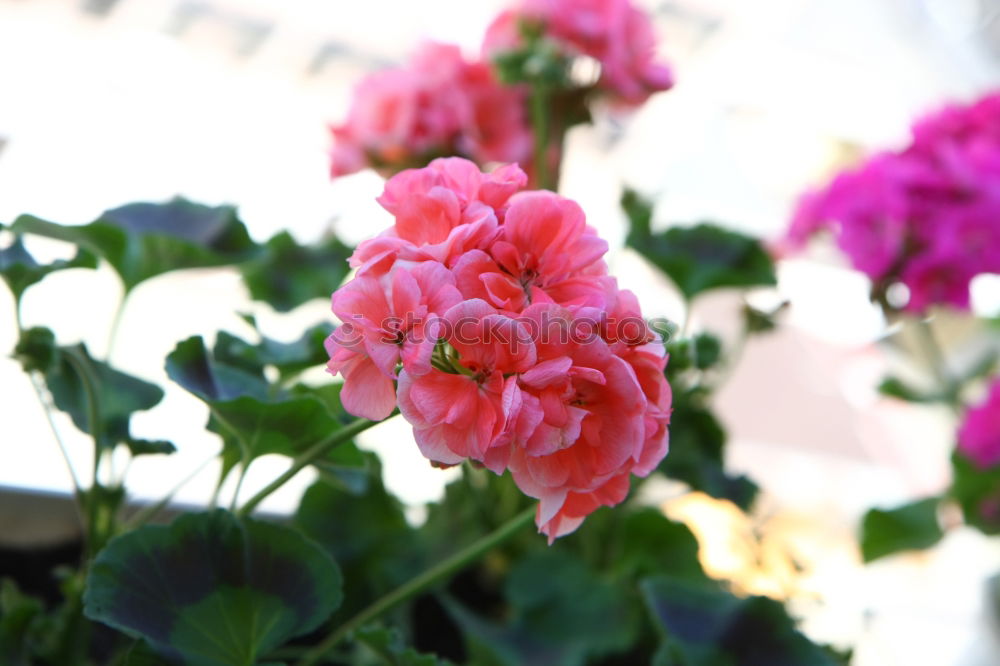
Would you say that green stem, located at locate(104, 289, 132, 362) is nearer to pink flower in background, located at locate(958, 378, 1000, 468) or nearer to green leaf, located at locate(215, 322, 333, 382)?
green leaf, located at locate(215, 322, 333, 382)

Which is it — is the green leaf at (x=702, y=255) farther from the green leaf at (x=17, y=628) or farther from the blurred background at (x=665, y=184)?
the green leaf at (x=17, y=628)

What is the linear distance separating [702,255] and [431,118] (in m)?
0.24

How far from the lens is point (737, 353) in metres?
0.75

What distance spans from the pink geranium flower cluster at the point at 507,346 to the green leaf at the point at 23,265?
24 cm

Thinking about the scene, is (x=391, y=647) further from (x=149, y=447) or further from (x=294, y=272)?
(x=294, y=272)

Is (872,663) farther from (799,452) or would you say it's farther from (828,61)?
(828,61)

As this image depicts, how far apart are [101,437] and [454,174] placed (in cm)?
26

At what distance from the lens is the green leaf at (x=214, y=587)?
1.29 ft

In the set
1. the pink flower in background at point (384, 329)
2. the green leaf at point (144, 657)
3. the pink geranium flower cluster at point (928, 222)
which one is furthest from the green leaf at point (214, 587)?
the pink geranium flower cluster at point (928, 222)

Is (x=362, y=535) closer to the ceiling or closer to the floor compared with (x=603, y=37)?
closer to the floor

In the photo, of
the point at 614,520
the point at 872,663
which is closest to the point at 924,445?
the point at 872,663

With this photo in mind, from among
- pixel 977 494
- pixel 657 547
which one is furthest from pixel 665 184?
pixel 657 547

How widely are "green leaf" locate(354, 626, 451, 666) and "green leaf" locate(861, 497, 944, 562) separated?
508mm

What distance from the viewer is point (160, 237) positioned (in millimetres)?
563
